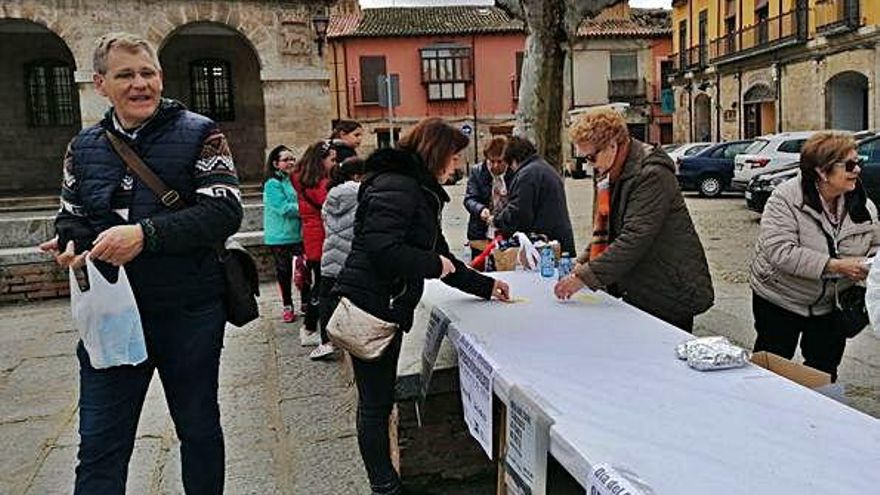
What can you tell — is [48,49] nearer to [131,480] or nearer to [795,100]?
[131,480]

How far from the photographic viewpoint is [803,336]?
355 centimetres

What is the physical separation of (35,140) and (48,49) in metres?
2.09

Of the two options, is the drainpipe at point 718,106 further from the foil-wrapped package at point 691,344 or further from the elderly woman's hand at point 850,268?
the foil-wrapped package at point 691,344

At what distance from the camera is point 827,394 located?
2354 mm

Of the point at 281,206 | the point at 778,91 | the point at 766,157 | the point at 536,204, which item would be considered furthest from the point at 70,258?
the point at 778,91

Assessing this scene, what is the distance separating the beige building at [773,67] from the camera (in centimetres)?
2541

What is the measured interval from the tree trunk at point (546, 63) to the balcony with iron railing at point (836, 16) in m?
21.9

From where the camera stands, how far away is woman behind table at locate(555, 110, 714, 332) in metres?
3.12

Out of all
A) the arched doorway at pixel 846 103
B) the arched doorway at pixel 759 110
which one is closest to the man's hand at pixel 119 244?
the arched doorway at pixel 846 103

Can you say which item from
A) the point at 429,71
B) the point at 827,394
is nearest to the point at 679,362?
the point at 827,394

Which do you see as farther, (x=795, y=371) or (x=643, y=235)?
(x=643, y=235)

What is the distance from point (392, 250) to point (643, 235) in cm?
106

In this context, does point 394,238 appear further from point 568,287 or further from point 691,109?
point 691,109

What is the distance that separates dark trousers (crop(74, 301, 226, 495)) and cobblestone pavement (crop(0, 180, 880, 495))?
3.02 feet
